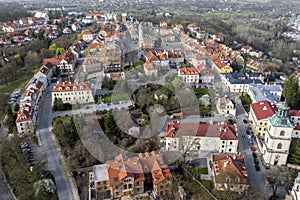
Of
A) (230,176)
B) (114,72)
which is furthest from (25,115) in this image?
(230,176)

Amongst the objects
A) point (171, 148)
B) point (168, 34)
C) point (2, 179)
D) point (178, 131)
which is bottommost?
point (2, 179)

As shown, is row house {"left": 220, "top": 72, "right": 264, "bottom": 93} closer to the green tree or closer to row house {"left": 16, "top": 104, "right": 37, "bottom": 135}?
row house {"left": 16, "top": 104, "right": 37, "bottom": 135}

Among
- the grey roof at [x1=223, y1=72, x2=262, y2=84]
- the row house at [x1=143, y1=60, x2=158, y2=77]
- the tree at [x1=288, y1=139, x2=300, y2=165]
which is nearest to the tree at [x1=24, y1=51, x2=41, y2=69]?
the row house at [x1=143, y1=60, x2=158, y2=77]

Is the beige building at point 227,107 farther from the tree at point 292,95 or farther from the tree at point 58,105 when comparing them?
the tree at point 58,105

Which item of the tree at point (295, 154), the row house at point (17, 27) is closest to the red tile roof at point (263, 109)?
the tree at point (295, 154)

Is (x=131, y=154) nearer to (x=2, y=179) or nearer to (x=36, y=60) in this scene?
(x=2, y=179)

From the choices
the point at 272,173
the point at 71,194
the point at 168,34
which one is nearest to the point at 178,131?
the point at 272,173

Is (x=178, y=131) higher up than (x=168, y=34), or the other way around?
(x=168, y=34)
